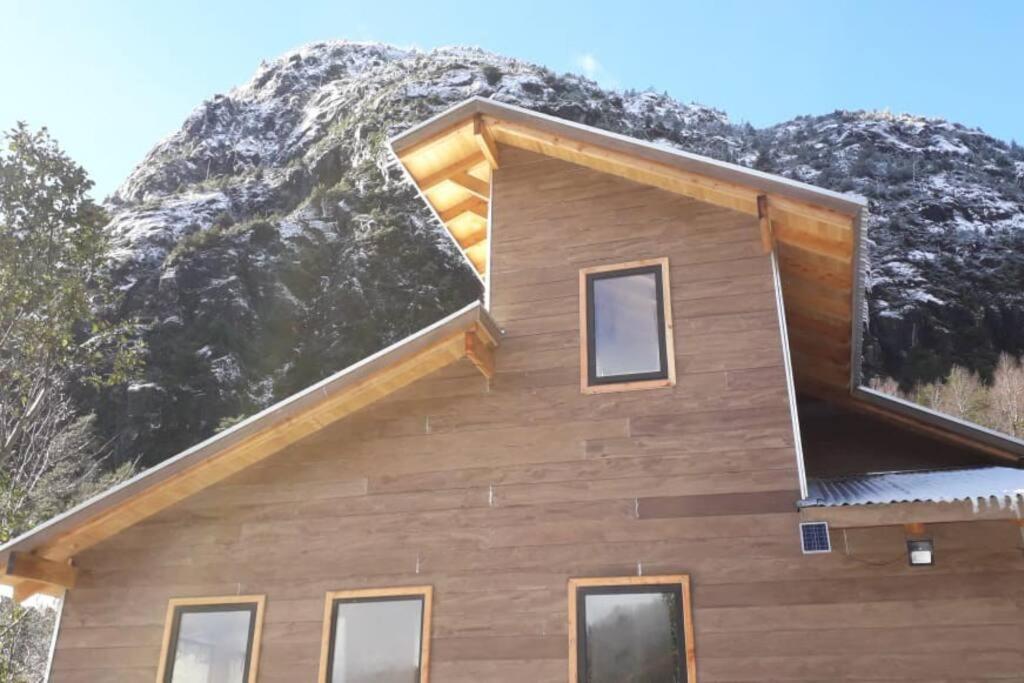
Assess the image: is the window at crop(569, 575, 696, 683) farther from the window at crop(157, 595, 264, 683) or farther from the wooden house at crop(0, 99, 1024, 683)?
the window at crop(157, 595, 264, 683)

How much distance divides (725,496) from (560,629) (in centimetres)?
150

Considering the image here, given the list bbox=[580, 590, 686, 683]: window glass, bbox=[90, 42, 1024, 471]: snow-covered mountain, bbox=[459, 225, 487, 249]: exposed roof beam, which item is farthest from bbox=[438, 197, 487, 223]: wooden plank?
bbox=[90, 42, 1024, 471]: snow-covered mountain

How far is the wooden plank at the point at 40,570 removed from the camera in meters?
6.41

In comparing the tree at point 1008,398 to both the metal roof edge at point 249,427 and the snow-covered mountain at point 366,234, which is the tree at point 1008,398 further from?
the metal roof edge at point 249,427

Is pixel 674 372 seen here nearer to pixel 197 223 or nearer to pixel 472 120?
pixel 472 120

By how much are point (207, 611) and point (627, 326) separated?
4.05m

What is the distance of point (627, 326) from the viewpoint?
691 centimetres

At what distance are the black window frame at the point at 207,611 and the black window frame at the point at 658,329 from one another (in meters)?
3.21

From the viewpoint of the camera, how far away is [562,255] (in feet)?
24.3

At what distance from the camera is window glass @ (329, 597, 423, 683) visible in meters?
6.14

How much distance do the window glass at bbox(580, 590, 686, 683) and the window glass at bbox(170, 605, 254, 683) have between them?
2.68 meters

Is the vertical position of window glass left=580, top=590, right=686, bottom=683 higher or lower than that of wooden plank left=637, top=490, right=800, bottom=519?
lower

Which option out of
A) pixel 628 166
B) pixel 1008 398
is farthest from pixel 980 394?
pixel 628 166

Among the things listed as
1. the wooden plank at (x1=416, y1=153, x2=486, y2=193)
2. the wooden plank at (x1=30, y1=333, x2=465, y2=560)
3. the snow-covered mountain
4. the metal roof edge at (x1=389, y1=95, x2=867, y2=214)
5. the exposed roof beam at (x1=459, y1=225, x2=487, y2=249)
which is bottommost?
the wooden plank at (x1=30, y1=333, x2=465, y2=560)
